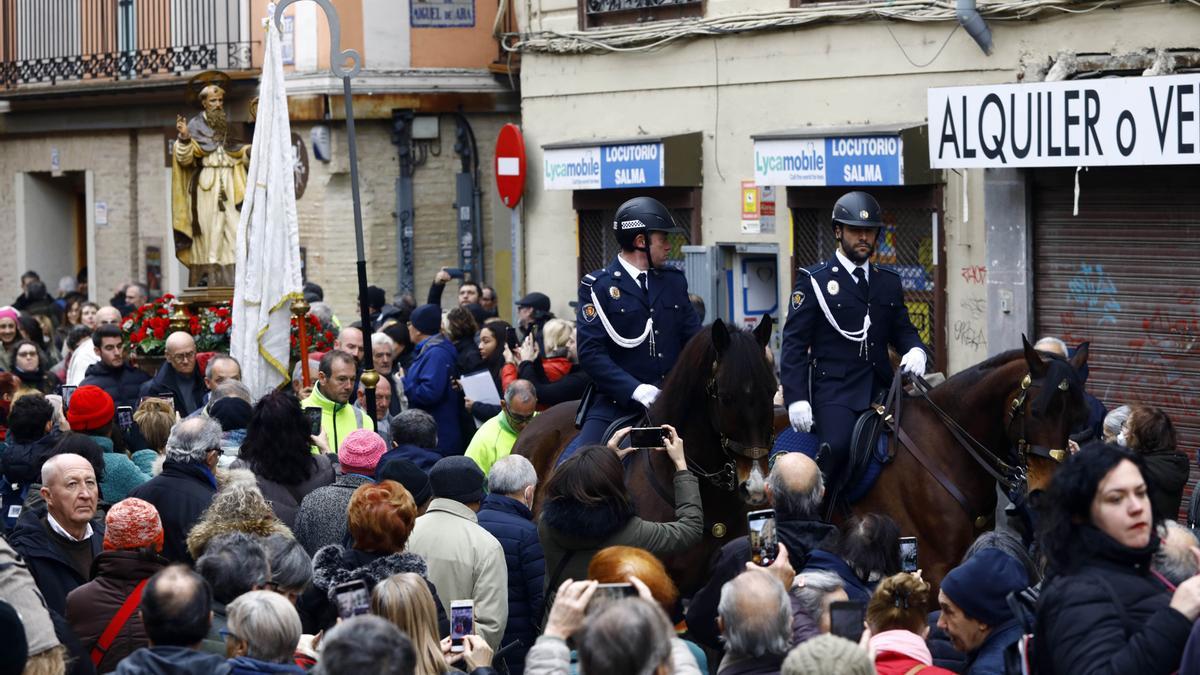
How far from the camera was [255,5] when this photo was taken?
75.1 ft

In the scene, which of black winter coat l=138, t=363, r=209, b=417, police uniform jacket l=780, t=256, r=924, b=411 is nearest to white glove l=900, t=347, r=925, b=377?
police uniform jacket l=780, t=256, r=924, b=411

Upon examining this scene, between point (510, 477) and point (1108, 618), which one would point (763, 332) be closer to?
point (510, 477)

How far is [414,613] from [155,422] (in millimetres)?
4358

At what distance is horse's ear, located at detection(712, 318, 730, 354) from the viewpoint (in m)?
8.44

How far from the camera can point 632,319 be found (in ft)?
31.3

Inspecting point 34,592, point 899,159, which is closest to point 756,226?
point 899,159

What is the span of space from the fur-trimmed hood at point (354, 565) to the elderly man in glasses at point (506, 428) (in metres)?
4.27

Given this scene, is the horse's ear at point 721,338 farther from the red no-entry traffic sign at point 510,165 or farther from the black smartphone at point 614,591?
the red no-entry traffic sign at point 510,165

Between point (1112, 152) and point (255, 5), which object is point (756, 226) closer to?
point (1112, 152)

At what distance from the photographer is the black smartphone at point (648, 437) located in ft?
27.2

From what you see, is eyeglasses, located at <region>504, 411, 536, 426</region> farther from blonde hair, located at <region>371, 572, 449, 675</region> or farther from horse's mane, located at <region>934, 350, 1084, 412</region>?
blonde hair, located at <region>371, 572, 449, 675</region>

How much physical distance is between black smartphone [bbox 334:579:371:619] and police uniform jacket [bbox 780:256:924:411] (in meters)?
4.14

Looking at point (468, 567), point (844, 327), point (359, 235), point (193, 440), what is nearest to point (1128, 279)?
point (844, 327)

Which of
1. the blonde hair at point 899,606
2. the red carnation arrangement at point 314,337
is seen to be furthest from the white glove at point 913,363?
the red carnation arrangement at point 314,337
